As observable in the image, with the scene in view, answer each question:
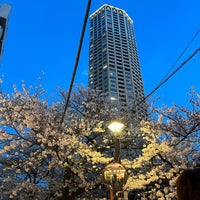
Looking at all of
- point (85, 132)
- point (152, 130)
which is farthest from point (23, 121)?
point (152, 130)

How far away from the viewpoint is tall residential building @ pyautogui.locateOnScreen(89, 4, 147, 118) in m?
22.9

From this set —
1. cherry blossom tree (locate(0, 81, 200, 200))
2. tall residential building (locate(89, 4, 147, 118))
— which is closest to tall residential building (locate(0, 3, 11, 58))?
tall residential building (locate(89, 4, 147, 118))

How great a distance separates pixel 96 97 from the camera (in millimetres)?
16891

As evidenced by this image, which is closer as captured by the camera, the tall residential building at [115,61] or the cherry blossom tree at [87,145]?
the cherry blossom tree at [87,145]

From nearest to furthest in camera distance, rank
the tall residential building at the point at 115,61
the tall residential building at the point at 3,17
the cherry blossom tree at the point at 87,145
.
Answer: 1. the cherry blossom tree at the point at 87,145
2. the tall residential building at the point at 115,61
3. the tall residential building at the point at 3,17

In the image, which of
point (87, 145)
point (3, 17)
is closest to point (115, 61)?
point (3, 17)

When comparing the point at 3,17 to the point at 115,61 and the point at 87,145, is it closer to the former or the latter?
the point at 115,61

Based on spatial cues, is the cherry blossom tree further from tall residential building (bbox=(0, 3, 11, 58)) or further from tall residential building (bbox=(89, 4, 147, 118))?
tall residential building (bbox=(0, 3, 11, 58))

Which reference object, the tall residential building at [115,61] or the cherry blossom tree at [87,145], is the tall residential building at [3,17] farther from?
the cherry blossom tree at [87,145]

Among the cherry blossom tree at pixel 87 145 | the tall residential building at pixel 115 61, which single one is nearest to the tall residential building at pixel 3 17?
the tall residential building at pixel 115 61

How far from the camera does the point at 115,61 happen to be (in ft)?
133

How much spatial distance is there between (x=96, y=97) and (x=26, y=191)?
25.5 feet

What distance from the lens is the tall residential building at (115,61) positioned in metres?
22.9

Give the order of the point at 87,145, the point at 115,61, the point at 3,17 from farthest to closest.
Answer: the point at 115,61, the point at 3,17, the point at 87,145
